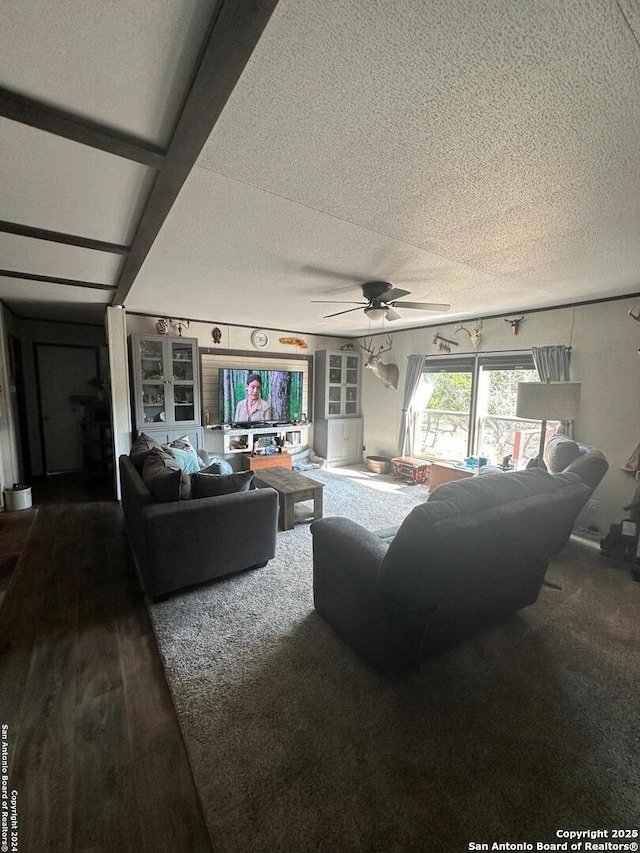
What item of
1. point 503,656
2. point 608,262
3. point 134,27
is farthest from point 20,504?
point 608,262

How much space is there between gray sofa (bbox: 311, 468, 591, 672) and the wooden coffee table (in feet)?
4.53

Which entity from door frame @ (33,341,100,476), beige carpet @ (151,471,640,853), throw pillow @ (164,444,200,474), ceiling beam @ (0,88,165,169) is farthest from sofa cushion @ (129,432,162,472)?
door frame @ (33,341,100,476)

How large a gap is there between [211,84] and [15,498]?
4.50m

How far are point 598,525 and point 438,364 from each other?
276 cm

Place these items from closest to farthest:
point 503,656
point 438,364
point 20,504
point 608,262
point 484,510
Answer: point 484,510 < point 503,656 < point 608,262 < point 20,504 < point 438,364

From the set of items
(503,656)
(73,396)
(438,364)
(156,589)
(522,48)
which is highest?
(522,48)

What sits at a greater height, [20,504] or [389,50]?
[389,50]

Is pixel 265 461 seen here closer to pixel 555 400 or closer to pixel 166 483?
pixel 166 483

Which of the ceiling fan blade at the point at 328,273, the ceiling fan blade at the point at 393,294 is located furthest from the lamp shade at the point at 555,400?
the ceiling fan blade at the point at 328,273

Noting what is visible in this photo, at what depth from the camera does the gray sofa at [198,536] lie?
2.29 metres

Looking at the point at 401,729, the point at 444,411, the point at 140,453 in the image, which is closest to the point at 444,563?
the point at 401,729

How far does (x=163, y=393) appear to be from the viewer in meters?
4.68

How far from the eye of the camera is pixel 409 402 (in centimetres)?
560

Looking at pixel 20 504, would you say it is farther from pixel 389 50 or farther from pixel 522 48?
pixel 522 48
